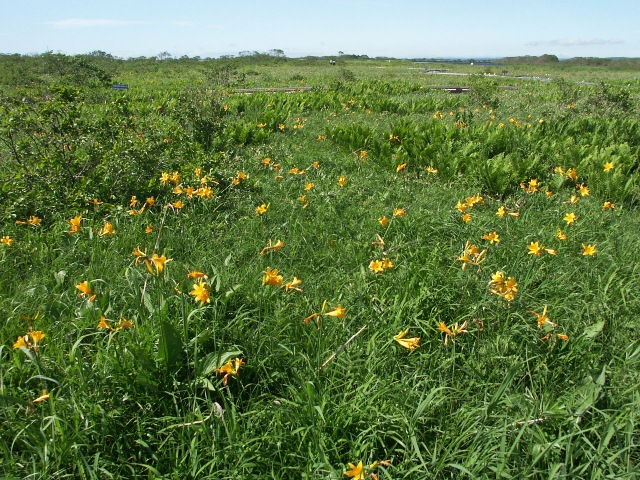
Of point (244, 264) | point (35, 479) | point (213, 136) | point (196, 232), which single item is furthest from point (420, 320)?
point (213, 136)

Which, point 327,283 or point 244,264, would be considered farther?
point 244,264

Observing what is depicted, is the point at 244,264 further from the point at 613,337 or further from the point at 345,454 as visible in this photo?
the point at 613,337

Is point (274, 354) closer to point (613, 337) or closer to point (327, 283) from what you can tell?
point (327, 283)

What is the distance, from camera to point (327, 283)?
8.77ft

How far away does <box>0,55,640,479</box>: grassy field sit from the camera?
5.05 feet

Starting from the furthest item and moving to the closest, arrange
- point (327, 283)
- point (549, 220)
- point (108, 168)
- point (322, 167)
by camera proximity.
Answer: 1. point (322, 167)
2. point (108, 168)
3. point (549, 220)
4. point (327, 283)

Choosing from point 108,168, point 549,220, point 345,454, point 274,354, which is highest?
point 108,168

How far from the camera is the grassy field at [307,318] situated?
60.6 inches

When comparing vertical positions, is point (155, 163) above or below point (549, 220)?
above

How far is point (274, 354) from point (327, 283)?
0.78 metres

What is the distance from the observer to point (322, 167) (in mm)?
5309

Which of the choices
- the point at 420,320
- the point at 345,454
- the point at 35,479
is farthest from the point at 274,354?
the point at 35,479

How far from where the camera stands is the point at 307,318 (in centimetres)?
182

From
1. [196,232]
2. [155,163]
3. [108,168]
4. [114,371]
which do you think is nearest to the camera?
[114,371]
